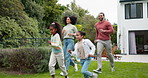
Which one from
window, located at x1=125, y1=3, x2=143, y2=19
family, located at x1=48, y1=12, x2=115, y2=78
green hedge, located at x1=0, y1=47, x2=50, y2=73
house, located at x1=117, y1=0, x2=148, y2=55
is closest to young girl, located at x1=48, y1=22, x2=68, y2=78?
family, located at x1=48, y1=12, x2=115, y2=78

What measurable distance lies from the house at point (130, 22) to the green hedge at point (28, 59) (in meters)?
13.8

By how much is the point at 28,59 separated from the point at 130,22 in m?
14.7

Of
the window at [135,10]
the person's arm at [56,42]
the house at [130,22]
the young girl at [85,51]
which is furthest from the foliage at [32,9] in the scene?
the young girl at [85,51]

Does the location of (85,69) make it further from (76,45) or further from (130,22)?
(130,22)

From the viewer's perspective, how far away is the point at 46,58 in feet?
23.2

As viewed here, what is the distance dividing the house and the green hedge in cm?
1385

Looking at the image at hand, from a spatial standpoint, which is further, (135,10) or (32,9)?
(32,9)

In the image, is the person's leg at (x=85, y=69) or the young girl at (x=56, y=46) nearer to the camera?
the person's leg at (x=85, y=69)

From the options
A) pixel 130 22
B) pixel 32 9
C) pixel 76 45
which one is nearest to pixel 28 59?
pixel 76 45

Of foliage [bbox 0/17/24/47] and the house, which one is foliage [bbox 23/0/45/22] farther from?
the house

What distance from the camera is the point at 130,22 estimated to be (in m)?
19.4

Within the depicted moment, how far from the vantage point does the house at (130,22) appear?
19172 mm

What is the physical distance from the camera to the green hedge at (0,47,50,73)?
6.94m

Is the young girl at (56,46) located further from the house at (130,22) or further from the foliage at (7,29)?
the house at (130,22)
